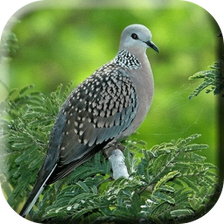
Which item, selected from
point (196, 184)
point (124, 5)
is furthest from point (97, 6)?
point (196, 184)

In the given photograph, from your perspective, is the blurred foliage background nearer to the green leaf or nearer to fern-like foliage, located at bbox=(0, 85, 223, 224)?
fern-like foliage, located at bbox=(0, 85, 223, 224)

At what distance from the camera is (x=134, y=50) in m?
2.97

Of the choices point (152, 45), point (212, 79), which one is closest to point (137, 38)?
point (152, 45)

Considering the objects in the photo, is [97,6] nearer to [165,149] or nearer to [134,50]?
[134,50]

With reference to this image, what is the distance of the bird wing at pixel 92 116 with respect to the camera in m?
2.85

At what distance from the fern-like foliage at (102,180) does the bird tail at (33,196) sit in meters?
0.03

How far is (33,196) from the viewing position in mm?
2826

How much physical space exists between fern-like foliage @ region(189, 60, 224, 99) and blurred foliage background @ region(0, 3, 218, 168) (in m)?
0.02

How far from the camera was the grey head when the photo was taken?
286cm

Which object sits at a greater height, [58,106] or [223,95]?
[223,95]

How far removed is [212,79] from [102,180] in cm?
71

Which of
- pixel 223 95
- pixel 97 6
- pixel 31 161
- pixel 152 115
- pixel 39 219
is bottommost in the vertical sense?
pixel 39 219

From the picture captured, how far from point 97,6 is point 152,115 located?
573 mm

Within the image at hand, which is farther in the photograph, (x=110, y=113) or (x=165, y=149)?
(x=110, y=113)
